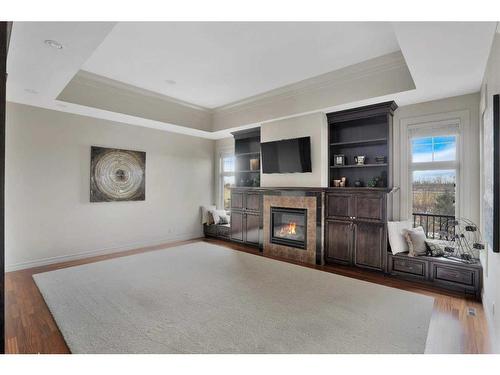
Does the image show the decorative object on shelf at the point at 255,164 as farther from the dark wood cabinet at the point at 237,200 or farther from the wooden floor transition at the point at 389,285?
the wooden floor transition at the point at 389,285

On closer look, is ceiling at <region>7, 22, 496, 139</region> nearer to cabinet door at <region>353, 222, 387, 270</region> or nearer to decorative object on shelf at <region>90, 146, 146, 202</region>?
decorative object on shelf at <region>90, 146, 146, 202</region>

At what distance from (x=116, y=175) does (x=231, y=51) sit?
3399mm

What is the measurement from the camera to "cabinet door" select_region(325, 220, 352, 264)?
4.41 metres

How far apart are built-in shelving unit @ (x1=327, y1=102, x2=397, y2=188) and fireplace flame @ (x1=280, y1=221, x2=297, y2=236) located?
1.03 m

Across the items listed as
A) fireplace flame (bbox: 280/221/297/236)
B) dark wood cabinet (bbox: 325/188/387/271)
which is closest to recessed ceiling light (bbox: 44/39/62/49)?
dark wood cabinet (bbox: 325/188/387/271)

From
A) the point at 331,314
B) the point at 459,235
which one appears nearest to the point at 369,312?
the point at 331,314

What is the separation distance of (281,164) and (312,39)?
237cm

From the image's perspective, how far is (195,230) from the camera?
6.77 m

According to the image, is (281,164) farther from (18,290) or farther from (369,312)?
(18,290)

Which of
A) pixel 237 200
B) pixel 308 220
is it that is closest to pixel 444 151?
pixel 308 220

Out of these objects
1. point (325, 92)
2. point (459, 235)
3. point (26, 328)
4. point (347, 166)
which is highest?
point (325, 92)

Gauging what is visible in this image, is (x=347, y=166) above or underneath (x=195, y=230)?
above

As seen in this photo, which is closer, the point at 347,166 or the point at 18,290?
the point at 18,290

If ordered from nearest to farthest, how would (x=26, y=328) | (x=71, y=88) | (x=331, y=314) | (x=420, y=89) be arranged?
(x=26, y=328)
(x=331, y=314)
(x=420, y=89)
(x=71, y=88)
